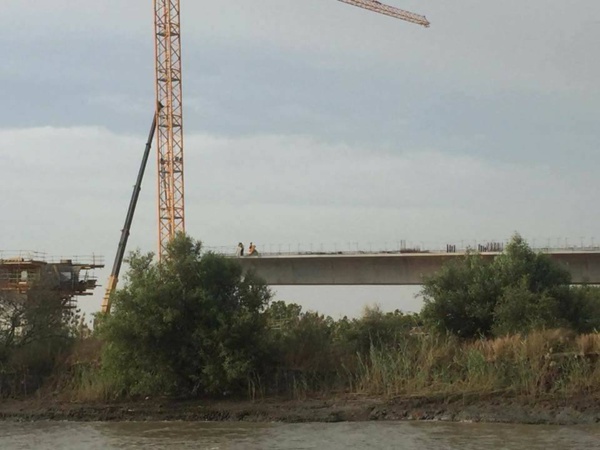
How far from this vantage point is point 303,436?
26.8 meters

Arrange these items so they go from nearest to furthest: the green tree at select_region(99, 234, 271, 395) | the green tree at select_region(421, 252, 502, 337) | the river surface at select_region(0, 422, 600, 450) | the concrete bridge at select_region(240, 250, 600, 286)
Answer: the river surface at select_region(0, 422, 600, 450) → the green tree at select_region(99, 234, 271, 395) → the green tree at select_region(421, 252, 502, 337) → the concrete bridge at select_region(240, 250, 600, 286)

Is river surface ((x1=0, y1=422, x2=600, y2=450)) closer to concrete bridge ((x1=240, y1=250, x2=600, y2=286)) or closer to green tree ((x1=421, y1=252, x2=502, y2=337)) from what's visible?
green tree ((x1=421, y1=252, x2=502, y2=337))

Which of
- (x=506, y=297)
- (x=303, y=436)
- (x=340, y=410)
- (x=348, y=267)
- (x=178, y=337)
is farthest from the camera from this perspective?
(x=348, y=267)

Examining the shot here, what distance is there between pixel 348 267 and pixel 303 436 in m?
38.7

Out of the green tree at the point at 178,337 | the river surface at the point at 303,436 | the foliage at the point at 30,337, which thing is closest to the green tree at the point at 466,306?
the green tree at the point at 178,337

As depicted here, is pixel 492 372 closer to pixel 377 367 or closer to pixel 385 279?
pixel 377 367

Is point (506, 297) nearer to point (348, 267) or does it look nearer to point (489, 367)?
point (489, 367)

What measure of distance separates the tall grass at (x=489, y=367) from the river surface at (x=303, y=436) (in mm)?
2725

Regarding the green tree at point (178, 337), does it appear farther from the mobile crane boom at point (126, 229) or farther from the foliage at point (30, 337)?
the mobile crane boom at point (126, 229)

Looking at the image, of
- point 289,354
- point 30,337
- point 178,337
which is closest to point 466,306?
point 289,354

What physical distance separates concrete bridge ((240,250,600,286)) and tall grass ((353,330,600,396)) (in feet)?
90.3

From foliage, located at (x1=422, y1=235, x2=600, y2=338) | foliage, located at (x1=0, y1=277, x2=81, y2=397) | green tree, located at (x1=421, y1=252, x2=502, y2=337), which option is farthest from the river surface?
green tree, located at (x1=421, y1=252, x2=502, y2=337)

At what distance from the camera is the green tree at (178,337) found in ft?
105

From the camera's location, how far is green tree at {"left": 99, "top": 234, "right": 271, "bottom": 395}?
105 ft
